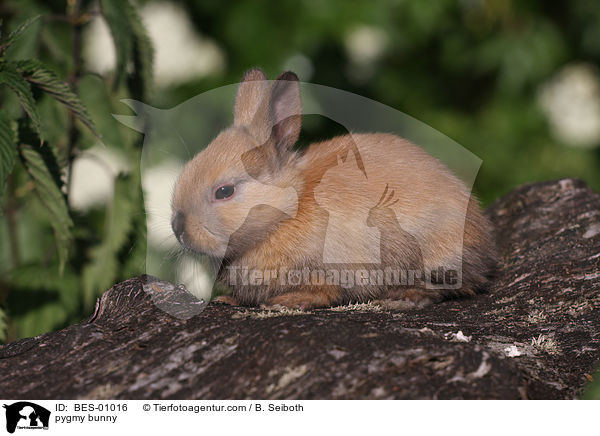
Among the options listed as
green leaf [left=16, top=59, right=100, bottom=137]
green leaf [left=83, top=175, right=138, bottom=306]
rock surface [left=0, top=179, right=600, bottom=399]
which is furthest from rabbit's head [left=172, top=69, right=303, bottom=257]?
green leaf [left=83, top=175, right=138, bottom=306]

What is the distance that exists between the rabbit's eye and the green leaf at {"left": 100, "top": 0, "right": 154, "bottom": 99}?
1255mm

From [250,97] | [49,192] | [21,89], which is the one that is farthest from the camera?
[250,97]

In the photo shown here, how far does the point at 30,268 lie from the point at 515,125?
5.76 metres

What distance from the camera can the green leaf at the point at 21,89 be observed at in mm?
3436

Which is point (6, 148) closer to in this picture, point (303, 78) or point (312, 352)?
point (312, 352)

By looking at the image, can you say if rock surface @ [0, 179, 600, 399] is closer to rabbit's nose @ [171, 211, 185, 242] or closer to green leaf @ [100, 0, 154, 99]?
rabbit's nose @ [171, 211, 185, 242]

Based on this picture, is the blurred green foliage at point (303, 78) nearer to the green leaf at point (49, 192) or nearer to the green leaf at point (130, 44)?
the green leaf at point (130, 44)

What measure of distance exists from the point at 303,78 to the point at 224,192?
3.89 metres

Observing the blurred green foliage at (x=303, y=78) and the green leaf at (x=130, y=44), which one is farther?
the blurred green foliage at (x=303, y=78)

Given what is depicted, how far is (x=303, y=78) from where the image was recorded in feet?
24.7

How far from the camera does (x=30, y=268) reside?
4828 millimetres

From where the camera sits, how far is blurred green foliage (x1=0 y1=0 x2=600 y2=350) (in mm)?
4773
